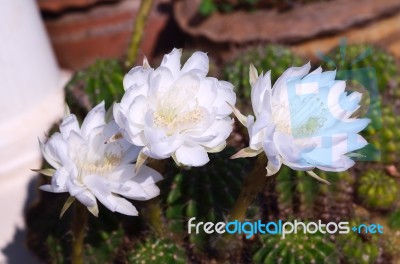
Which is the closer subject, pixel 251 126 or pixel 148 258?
pixel 251 126

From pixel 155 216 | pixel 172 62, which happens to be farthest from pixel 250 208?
pixel 172 62

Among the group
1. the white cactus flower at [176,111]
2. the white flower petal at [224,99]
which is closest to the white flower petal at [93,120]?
the white cactus flower at [176,111]

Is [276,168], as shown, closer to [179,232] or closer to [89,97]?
[179,232]

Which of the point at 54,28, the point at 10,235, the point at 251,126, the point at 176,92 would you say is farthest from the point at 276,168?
the point at 54,28

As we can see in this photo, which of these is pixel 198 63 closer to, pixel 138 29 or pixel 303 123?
pixel 303 123

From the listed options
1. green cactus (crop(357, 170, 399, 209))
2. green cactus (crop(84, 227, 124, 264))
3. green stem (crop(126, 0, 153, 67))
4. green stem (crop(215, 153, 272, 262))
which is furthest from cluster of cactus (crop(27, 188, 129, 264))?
green cactus (crop(357, 170, 399, 209))

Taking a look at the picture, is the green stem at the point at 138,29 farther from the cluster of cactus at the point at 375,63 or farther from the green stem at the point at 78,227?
Answer: the green stem at the point at 78,227
